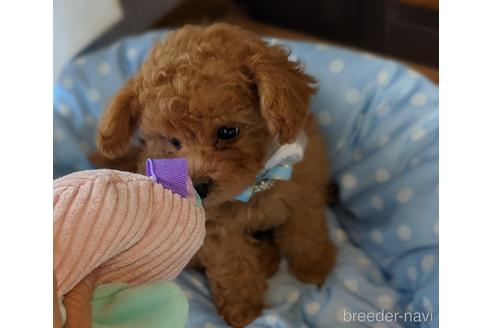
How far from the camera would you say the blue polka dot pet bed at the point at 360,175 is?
5.77 feet

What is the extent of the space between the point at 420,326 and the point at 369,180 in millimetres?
541

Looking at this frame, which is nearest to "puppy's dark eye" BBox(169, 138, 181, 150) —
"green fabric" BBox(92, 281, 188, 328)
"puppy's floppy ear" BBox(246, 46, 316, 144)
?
"puppy's floppy ear" BBox(246, 46, 316, 144)

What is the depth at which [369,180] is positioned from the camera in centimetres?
201

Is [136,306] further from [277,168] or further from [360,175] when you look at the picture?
[360,175]

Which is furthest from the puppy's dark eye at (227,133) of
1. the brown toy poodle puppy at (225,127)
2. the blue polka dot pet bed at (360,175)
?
the blue polka dot pet bed at (360,175)

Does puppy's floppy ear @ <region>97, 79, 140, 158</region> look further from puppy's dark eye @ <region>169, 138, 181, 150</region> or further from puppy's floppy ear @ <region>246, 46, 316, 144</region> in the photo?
puppy's floppy ear @ <region>246, 46, 316, 144</region>

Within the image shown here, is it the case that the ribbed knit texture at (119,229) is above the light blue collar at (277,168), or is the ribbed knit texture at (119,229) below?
above

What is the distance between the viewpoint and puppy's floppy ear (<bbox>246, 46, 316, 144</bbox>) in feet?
4.40

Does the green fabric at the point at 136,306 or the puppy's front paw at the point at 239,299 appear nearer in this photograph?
the green fabric at the point at 136,306

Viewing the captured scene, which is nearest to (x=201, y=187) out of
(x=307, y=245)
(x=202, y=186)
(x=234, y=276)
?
(x=202, y=186)

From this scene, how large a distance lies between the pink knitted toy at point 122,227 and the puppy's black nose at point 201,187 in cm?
19

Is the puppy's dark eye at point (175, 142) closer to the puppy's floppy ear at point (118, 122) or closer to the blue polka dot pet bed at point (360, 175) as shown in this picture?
the puppy's floppy ear at point (118, 122)
